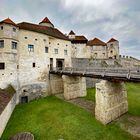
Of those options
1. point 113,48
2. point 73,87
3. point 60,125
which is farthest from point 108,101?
point 113,48

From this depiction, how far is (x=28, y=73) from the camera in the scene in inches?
1035

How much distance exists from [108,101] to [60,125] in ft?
20.7

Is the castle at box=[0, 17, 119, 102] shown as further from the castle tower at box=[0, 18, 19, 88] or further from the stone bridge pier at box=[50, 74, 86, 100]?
the stone bridge pier at box=[50, 74, 86, 100]

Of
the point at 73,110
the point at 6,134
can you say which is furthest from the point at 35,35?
the point at 6,134

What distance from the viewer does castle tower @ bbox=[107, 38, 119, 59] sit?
5422 cm

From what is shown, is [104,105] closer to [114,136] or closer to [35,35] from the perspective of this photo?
[114,136]

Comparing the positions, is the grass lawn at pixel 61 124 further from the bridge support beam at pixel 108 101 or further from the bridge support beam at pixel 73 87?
the bridge support beam at pixel 73 87

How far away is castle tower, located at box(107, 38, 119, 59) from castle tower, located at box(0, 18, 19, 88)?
40.1 meters

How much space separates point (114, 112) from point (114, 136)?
3761 mm

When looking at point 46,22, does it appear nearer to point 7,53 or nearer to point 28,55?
point 28,55

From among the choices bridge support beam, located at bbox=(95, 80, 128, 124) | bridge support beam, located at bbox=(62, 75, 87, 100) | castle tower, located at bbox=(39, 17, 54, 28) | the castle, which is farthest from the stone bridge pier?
castle tower, located at bbox=(39, 17, 54, 28)

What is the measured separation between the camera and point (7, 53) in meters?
22.8

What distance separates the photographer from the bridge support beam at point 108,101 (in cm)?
1652

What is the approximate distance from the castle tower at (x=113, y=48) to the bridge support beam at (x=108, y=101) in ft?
124
